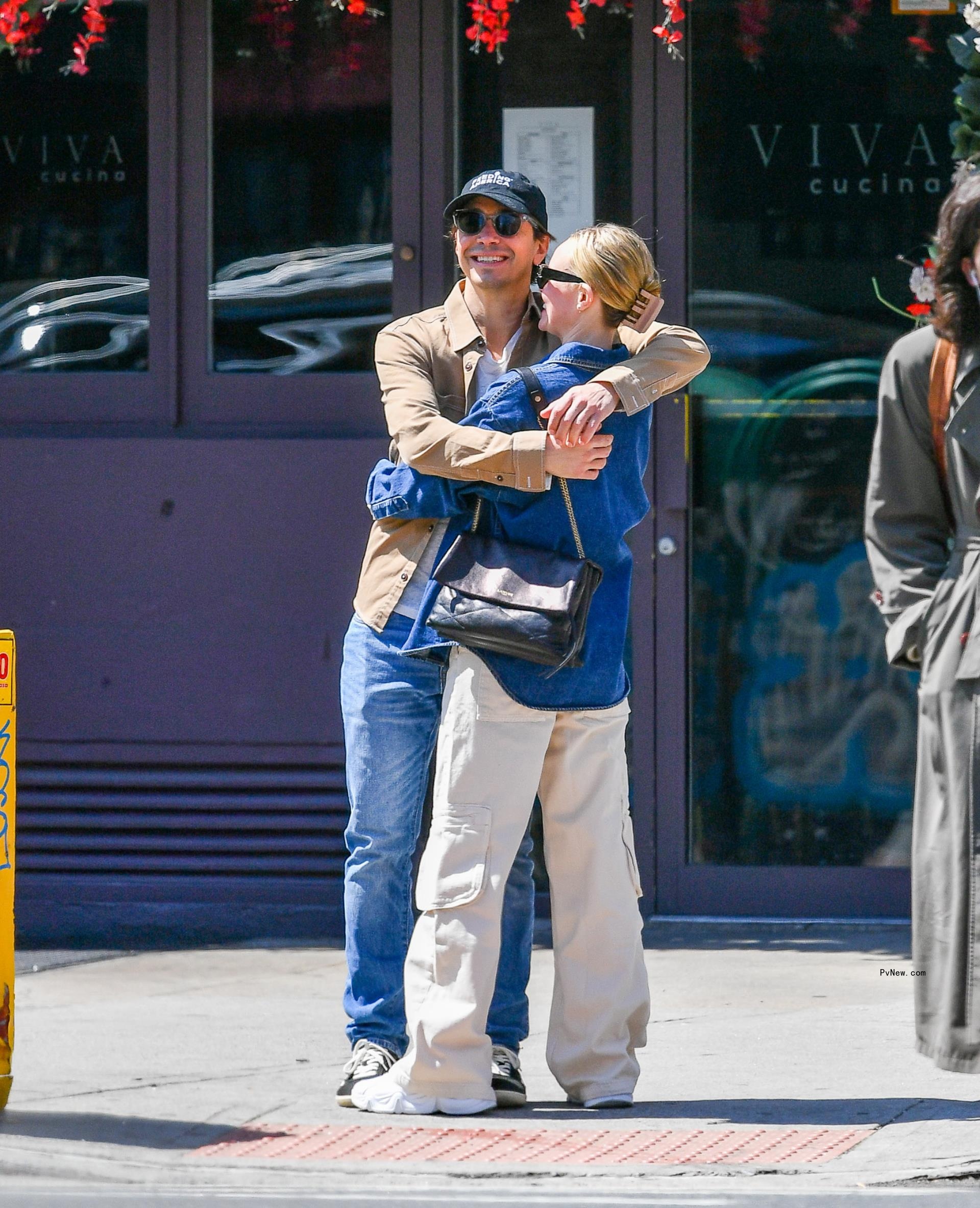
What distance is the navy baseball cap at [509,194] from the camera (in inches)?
195

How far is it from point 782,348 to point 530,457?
2.80 meters

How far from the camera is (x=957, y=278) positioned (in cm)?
467

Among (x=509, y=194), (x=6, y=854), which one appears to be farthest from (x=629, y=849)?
(x=509, y=194)

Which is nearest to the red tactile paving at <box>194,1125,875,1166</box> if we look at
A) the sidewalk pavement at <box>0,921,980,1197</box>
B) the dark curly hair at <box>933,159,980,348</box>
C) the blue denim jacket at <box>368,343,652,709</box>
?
the sidewalk pavement at <box>0,921,980,1197</box>

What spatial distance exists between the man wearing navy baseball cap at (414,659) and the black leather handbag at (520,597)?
0.82ft

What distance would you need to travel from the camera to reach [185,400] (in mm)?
7461

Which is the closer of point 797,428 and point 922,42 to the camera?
point 922,42

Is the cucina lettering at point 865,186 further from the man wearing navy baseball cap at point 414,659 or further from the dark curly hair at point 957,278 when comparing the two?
the dark curly hair at point 957,278

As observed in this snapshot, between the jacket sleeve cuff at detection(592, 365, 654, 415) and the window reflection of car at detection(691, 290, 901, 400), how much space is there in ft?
8.19

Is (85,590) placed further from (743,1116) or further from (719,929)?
(743,1116)

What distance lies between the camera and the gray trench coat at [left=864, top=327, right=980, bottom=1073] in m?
4.57

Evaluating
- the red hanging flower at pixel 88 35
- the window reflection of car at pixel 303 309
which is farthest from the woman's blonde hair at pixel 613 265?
the red hanging flower at pixel 88 35

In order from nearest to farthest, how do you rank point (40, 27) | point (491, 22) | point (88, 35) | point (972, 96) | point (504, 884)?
point (504, 884) → point (972, 96) → point (491, 22) → point (88, 35) → point (40, 27)

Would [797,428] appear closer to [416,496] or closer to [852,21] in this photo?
[852,21]
